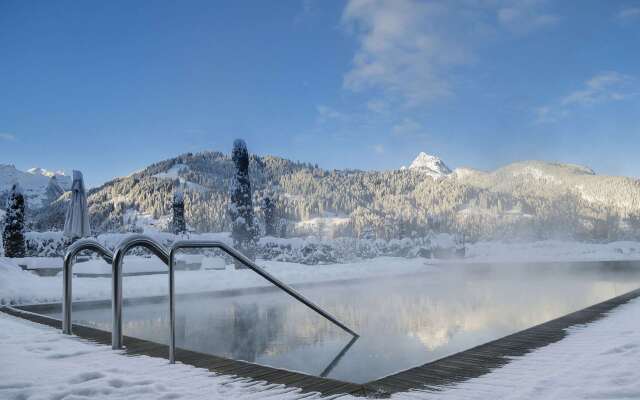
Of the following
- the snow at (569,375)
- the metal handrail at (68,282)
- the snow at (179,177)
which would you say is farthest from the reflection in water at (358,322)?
the snow at (179,177)

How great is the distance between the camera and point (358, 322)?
7344mm

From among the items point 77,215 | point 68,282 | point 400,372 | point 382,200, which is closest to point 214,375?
point 400,372

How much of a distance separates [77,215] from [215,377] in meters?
12.9

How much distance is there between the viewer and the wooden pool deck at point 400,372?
10.6 feet

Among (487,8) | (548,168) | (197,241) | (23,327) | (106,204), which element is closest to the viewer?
(197,241)

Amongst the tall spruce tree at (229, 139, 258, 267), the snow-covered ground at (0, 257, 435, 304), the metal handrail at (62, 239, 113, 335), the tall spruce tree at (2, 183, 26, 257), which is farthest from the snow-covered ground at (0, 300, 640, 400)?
the tall spruce tree at (229, 139, 258, 267)

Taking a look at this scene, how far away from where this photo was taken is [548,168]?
14862 cm

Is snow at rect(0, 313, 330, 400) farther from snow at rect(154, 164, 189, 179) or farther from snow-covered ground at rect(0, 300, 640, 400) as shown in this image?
snow at rect(154, 164, 189, 179)

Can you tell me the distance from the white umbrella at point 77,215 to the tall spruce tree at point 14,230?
10.2ft

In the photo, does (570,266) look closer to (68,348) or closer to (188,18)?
(188,18)

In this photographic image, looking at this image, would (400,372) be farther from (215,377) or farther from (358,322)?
(358,322)

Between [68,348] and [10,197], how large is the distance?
1526 cm

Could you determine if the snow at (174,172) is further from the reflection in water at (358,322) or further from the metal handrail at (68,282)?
the metal handrail at (68,282)

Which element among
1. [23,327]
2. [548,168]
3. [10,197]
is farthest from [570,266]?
[548,168]
